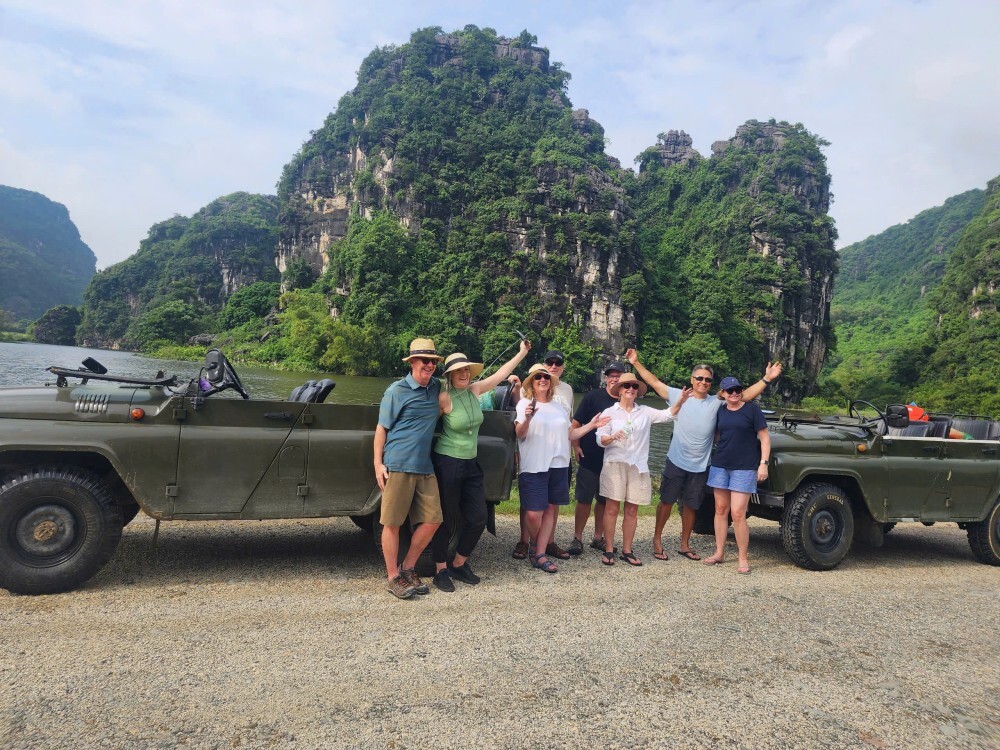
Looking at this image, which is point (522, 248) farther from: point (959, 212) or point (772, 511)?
point (959, 212)

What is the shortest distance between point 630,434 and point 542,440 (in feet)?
3.03

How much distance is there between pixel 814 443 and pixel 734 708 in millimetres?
3757

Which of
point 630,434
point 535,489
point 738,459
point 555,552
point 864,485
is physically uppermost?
point 630,434

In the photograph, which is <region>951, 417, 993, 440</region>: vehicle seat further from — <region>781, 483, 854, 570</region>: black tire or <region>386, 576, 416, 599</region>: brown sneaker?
<region>386, 576, 416, 599</region>: brown sneaker

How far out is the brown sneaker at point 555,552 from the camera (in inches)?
221

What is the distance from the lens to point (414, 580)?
4.36 meters

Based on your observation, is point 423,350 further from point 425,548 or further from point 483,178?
point 483,178

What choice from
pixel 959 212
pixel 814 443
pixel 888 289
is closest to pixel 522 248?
pixel 814 443

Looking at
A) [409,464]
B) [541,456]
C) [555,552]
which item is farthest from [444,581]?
[555,552]

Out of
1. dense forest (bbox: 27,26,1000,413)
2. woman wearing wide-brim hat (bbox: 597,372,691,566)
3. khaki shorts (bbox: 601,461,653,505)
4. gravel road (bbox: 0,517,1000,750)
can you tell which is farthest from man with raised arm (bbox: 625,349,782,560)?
dense forest (bbox: 27,26,1000,413)

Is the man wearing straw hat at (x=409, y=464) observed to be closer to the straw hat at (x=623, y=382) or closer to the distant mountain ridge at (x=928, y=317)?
the straw hat at (x=623, y=382)

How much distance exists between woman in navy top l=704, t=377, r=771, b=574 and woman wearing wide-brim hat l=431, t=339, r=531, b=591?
2.58 metres

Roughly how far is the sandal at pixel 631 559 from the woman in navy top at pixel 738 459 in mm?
792

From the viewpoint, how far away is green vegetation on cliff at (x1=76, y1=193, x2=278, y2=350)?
103312mm
